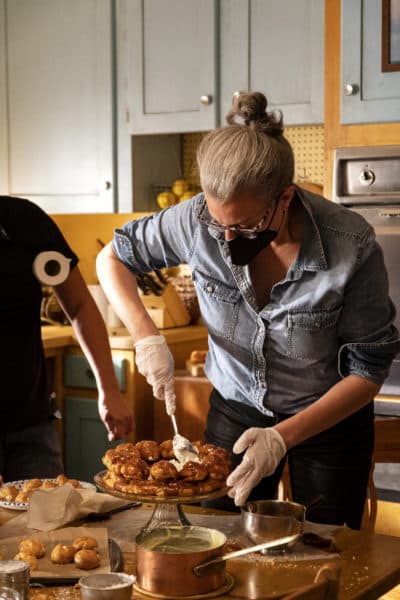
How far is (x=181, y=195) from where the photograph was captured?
4.48m

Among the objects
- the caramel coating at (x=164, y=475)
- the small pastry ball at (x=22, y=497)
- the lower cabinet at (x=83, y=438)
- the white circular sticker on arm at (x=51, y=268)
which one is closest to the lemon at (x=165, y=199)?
the lower cabinet at (x=83, y=438)

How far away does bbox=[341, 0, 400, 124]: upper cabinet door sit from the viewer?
3.36 meters

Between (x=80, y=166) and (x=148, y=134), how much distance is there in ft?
1.17

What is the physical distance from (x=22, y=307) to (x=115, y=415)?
35 centimetres

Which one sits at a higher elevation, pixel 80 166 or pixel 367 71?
pixel 367 71

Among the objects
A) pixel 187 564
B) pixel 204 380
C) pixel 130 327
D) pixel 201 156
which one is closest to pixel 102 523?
pixel 187 564

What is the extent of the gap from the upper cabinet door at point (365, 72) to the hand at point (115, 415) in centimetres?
147

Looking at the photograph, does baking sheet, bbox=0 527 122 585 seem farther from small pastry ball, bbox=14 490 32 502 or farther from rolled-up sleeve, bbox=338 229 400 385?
rolled-up sleeve, bbox=338 229 400 385

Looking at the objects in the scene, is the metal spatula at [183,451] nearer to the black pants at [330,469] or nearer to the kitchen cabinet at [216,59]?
the black pants at [330,469]

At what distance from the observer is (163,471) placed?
1769mm

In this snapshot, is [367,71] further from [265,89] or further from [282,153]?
[282,153]

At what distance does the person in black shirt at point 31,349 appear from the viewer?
2.43 metres

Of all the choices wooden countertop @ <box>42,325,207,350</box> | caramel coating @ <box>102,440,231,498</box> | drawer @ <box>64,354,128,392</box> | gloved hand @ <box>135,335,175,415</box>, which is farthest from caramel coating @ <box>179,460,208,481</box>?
drawer @ <box>64,354,128,392</box>

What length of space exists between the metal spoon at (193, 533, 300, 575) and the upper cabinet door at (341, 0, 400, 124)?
6.65 feet
